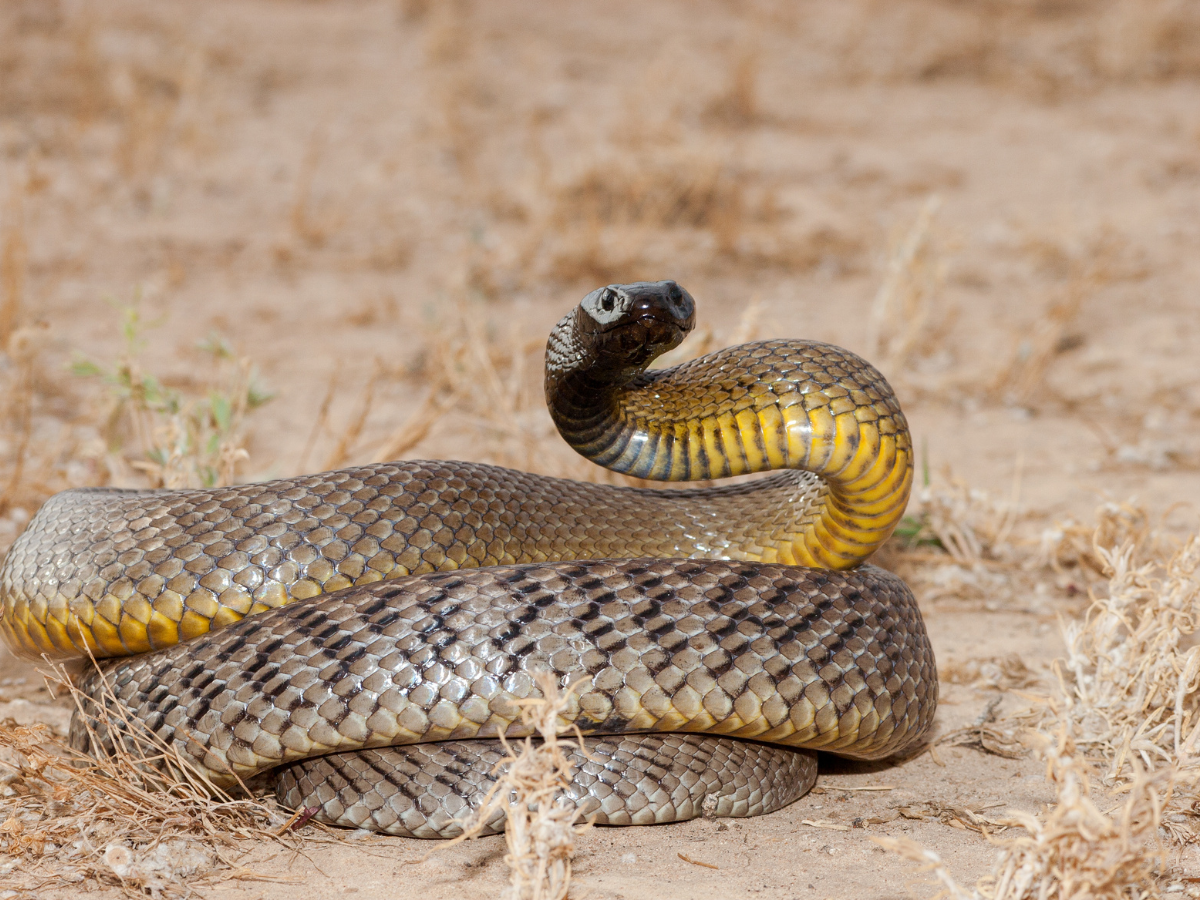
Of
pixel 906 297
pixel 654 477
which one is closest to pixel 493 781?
pixel 654 477

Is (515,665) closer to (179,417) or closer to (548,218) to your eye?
(179,417)

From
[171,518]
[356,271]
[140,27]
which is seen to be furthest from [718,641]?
[140,27]

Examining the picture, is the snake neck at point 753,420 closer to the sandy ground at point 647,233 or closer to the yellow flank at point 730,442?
the yellow flank at point 730,442

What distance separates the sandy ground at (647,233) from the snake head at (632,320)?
1390mm

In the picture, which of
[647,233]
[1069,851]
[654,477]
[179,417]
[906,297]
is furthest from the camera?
[647,233]

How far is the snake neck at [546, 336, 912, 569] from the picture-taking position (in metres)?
3.34

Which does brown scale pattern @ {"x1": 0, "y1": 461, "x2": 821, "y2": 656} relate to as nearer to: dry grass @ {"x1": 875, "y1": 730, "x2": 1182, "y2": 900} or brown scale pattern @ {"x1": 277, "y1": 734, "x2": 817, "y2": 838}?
brown scale pattern @ {"x1": 277, "y1": 734, "x2": 817, "y2": 838}

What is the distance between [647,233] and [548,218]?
829 millimetres

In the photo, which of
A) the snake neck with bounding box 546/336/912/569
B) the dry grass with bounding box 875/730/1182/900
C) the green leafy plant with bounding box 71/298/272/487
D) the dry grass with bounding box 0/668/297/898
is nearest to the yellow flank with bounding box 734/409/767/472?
the snake neck with bounding box 546/336/912/569

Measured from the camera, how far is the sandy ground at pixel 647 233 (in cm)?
430

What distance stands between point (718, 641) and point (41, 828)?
191 cm

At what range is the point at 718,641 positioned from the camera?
322 cm

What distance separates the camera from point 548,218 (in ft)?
30.7

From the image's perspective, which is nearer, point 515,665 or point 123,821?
point 515,665
